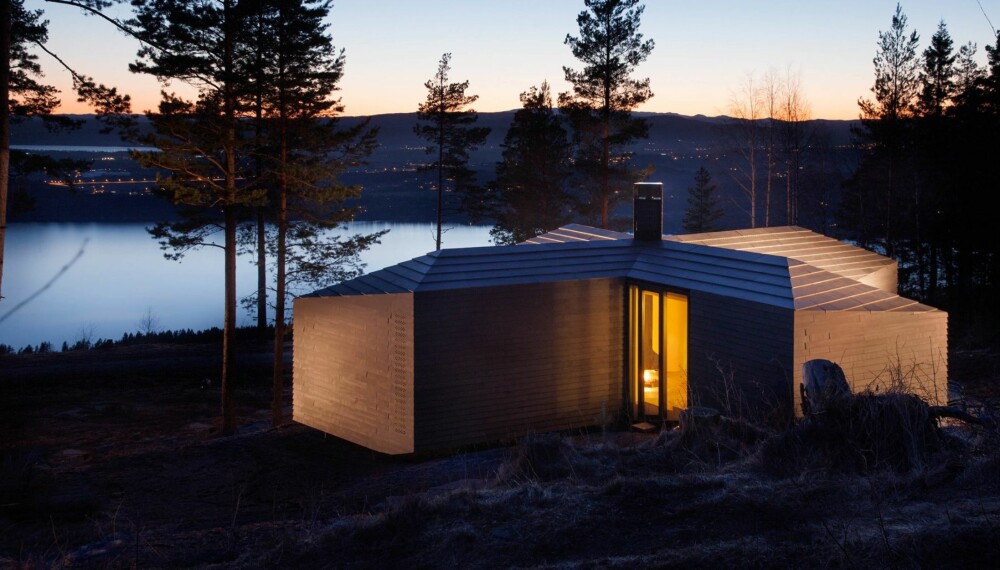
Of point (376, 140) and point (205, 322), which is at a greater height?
point (376, 140)

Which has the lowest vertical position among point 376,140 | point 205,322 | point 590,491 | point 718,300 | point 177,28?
point 205,322

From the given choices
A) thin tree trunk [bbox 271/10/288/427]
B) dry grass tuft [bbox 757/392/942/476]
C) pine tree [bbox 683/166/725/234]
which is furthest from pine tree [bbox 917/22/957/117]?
dry grass tuft [bbox 757/392/942/476]

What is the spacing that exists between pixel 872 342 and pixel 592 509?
6398 millimetres

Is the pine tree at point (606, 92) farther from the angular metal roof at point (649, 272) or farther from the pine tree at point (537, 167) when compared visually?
the angular metal roof at point (649, 272)

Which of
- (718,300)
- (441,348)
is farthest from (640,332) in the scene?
(441,348)

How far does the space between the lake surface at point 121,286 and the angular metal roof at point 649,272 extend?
416 inches

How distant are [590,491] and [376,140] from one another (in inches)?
541

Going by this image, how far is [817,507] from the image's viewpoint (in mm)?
4402

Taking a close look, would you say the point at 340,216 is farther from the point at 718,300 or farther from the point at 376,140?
the point at 718,300

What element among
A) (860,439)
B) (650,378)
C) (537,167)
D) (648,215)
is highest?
(537,167)

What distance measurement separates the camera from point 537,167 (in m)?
30.9

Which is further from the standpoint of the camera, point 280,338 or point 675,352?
point 280,338

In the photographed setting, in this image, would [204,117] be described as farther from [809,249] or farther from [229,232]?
[809,249]

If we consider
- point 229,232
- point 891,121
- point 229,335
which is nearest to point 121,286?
point 229,335
